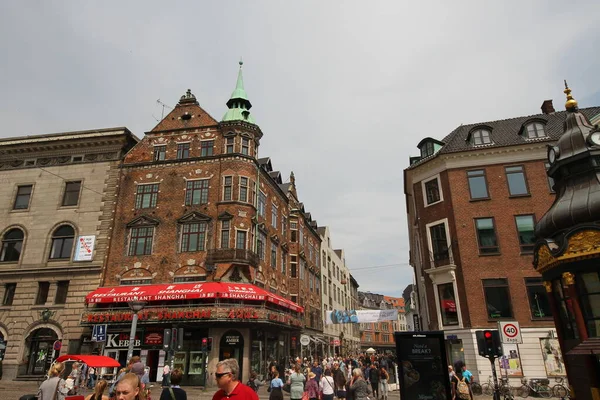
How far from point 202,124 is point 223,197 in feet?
22.5

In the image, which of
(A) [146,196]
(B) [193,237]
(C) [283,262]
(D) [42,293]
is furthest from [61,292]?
(C) [283,262]

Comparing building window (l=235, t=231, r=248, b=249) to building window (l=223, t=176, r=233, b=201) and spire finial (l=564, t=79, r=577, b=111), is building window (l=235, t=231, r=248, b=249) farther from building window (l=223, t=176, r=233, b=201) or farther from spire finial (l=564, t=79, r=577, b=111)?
spire finial (l=564, t=79, r=577, b=111)

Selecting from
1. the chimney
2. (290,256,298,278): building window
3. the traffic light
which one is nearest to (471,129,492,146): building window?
the chimney

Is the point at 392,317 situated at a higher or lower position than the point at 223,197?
lower

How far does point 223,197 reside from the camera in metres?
29.1

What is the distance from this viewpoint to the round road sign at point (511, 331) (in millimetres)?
11961

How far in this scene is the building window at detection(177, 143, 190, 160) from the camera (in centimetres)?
3119

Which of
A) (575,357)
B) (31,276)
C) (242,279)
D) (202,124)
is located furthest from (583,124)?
(31,276)

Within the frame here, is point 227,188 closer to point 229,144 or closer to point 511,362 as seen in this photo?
point 229,144

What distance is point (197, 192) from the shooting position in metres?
29.9

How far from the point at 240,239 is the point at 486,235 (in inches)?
657

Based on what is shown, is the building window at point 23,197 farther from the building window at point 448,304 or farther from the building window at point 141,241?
the building window at point 448,304

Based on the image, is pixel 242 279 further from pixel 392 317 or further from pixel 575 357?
pixel 575 357

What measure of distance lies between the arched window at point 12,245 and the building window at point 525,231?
36.4 metres
